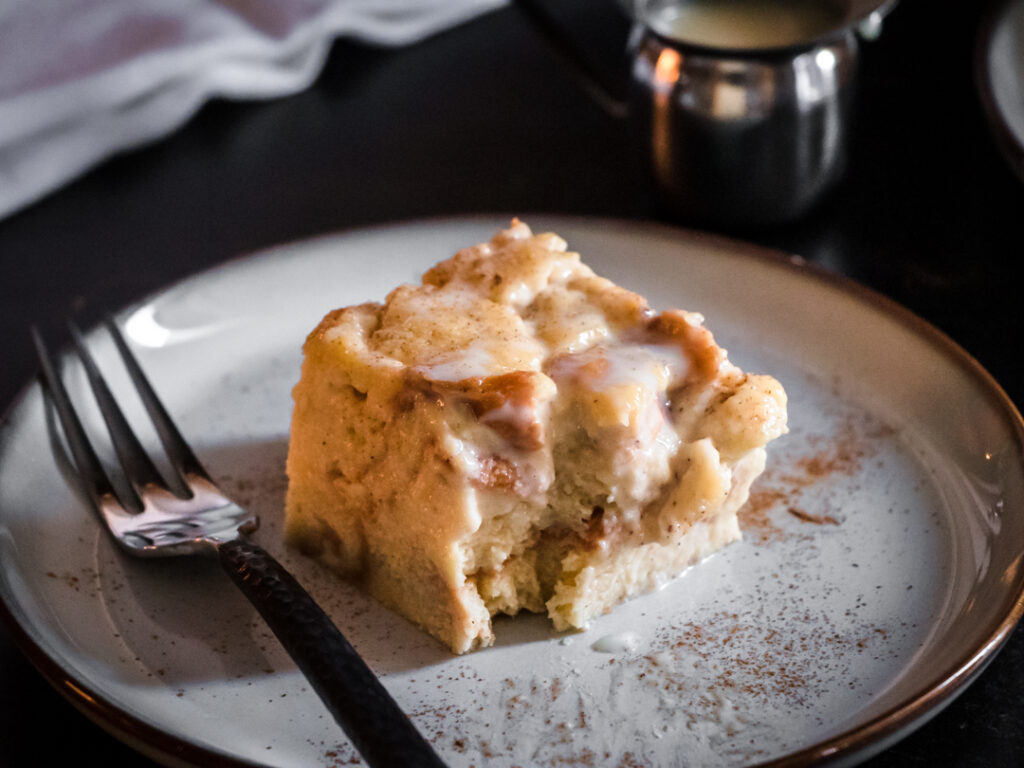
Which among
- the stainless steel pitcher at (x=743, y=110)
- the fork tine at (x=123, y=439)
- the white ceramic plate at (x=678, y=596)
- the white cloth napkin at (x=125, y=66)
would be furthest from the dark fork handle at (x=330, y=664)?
the white cloth napkin at (x=125, y=66)

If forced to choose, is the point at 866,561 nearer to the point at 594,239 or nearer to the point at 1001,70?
the point at 594,239

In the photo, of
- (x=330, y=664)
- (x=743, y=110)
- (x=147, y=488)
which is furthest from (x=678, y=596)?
(x=743, y=110)

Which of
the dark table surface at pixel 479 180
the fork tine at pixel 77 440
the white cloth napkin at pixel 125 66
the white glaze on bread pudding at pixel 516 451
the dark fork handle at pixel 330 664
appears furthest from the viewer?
the white cloth napkin at pixel 125 66

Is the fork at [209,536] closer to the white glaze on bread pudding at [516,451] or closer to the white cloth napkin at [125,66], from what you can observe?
the white glaze on bread pudding at [516,451]

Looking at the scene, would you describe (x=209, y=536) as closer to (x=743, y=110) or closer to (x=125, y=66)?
(x=743, y=110)

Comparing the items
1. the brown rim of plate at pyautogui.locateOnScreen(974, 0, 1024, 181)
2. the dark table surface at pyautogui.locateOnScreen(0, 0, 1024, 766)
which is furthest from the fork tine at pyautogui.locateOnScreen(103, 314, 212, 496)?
the brown rim of plate at pyautogui.locateOnScreen(974, 0, 1024, 181)

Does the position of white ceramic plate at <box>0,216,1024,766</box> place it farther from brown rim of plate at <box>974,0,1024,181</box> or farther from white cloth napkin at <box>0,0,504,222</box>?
white cloth napkin at <box>0,0,504,222</box>

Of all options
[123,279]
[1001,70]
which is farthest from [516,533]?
[1001,70]
